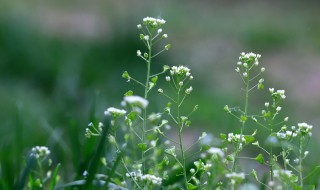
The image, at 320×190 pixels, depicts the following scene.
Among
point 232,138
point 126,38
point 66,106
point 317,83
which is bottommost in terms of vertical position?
point 232,138

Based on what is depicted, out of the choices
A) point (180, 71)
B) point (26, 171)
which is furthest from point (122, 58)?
point (180, 71)

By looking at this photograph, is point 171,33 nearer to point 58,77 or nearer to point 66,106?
point 58,77

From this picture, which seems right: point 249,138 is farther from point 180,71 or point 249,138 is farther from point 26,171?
point 26,171

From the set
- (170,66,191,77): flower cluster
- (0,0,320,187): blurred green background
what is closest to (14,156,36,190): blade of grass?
(170,66,191,77): flower cluster

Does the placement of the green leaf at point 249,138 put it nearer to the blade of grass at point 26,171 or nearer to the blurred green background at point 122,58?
the blade of grass at point 26,171


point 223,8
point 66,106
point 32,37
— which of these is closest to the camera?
point 66,106

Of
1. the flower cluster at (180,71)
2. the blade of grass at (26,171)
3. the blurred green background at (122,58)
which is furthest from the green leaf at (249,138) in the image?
the blurred green background at (122,58)

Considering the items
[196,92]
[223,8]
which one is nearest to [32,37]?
[196,92]

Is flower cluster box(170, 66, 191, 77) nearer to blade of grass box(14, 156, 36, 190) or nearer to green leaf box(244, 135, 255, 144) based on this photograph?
green leaf box(244, 135, 255, 144)

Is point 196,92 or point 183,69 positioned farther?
point 196,92
